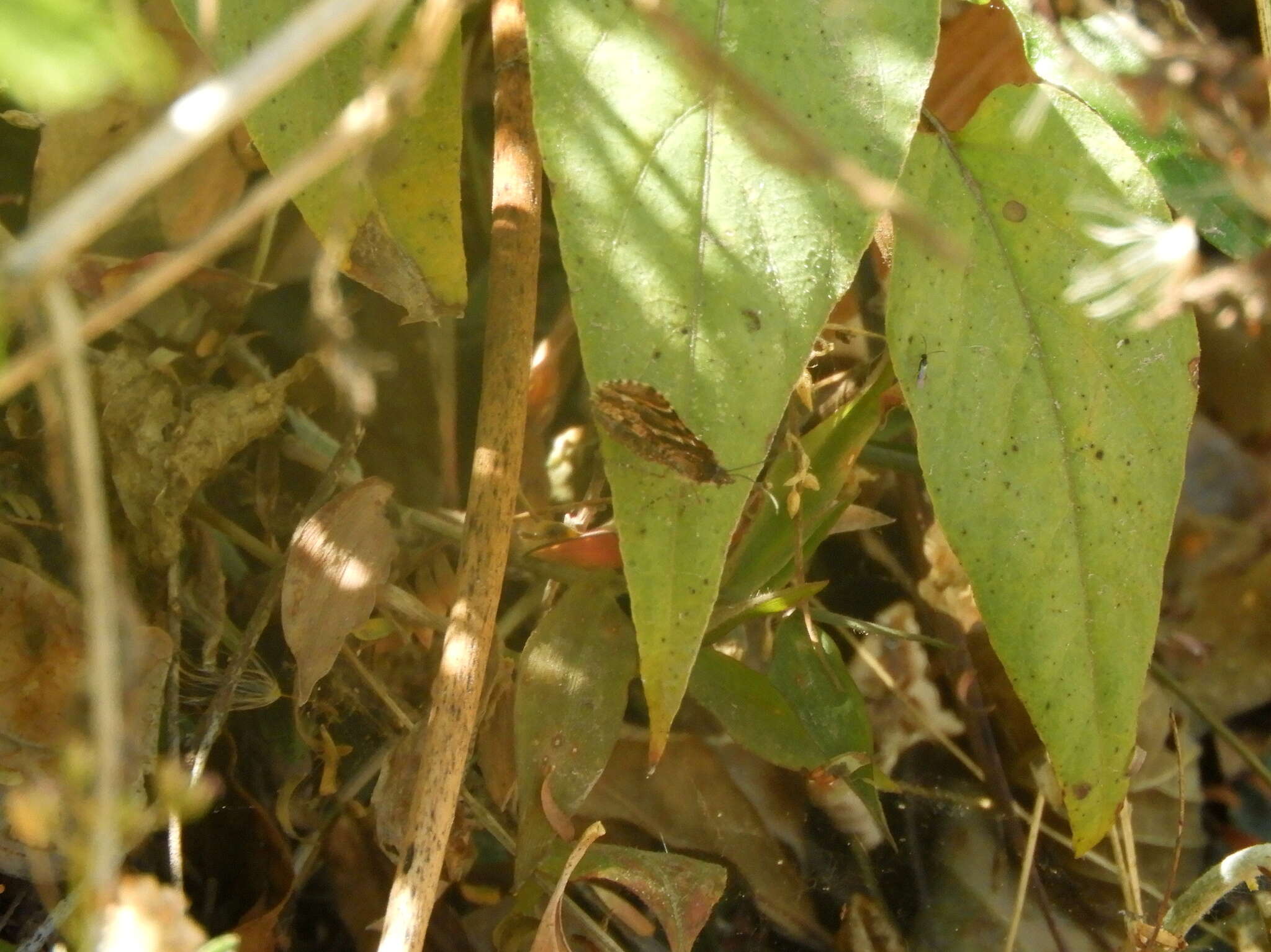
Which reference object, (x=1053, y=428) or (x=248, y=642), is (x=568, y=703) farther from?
(x=1053, y=428)

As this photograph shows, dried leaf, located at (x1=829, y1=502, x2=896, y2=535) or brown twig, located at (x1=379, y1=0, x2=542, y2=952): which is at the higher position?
brown twig, located at (x1=379, y1=0, x2=542, y2=952)

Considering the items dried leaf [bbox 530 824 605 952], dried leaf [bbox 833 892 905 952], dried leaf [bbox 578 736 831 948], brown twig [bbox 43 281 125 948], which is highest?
brown twig [bbox 43 281 125 948]

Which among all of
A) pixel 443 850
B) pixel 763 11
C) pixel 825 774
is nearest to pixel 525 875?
pixel 443 850

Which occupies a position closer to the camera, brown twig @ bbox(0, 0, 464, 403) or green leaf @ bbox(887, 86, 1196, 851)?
brown twig @ bbox(0, 0, 464, 403)

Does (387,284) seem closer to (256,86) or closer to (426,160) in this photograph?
(426,160)

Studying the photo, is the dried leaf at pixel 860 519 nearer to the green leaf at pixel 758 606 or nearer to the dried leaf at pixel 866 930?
the green leaf at pixel 758 606

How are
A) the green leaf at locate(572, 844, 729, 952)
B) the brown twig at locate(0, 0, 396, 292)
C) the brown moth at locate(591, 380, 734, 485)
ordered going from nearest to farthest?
the brown twig at locate(0, 0, 396, 292) < the brown moth at locate(591, 380, 734, 485) < the green leaf at locate(572, 844, 729, 952)

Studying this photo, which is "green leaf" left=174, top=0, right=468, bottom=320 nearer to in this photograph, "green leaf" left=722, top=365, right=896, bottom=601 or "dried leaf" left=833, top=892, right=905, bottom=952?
"green leaf" left=722, top=365, right=896, bottom=601

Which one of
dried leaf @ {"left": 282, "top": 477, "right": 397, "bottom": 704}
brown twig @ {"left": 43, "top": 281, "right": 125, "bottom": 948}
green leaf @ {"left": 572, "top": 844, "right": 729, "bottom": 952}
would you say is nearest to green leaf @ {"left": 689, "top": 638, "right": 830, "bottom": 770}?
green leaf @ {"left": 572, "top": 844, "right": 729, "bottom": 952}
